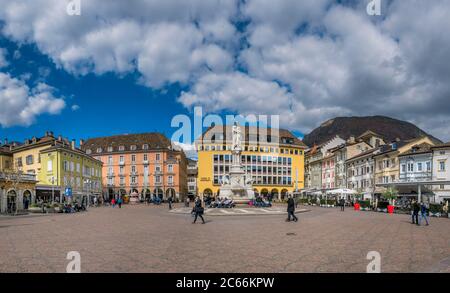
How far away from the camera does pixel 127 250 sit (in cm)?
1147

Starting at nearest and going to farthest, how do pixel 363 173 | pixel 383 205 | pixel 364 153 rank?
pixel 383 205 < pixel 363 173 < pixel 364 153

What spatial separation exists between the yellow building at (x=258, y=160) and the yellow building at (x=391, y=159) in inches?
1282

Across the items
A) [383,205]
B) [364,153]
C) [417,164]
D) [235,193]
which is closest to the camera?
[383,205]

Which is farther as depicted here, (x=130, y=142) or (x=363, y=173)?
(x=130, y=142)

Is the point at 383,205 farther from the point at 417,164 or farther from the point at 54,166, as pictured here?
the point at 54,166

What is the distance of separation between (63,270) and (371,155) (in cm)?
6175

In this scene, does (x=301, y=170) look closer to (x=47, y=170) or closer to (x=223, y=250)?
(x=47, y=170)

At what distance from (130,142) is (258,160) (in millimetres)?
34491

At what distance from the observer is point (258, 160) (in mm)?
93750

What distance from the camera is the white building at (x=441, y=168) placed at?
45.8 metres

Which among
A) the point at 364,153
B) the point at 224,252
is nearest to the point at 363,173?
the point at 364,153

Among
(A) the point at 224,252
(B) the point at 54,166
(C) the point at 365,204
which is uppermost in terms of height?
(B) the point at 54,166

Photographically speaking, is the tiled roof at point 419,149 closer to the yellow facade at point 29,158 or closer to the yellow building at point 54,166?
the yellow building at point 54,166
